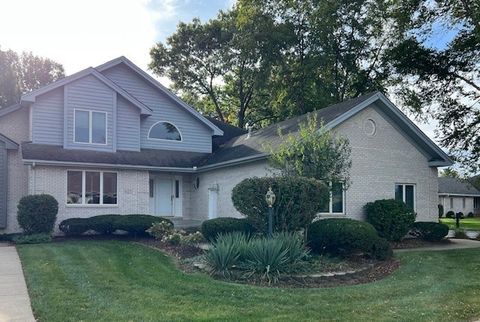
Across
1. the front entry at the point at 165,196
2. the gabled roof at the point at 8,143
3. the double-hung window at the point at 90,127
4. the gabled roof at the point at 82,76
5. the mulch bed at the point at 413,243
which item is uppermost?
the gabled roof at the point at 82,76

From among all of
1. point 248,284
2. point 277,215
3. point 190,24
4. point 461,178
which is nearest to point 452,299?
point 248,284

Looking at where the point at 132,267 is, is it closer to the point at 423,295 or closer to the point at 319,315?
the point at 319,315

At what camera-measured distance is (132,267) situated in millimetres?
10992

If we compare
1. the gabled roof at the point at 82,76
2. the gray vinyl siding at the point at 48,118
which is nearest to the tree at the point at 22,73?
the gray vinyl siding at the point at 48,118

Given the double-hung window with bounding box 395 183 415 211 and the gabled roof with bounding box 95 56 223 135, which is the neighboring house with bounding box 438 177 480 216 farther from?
the gabled roof with bounding box 95 56 223 135

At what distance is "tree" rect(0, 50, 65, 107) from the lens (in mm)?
43312

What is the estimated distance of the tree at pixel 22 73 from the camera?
43312mm

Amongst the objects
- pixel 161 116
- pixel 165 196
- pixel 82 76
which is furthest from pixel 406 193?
pixel 82 76

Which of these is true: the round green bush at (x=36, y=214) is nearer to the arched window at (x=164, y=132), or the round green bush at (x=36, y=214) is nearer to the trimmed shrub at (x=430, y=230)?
the arched window at (x=164, y=132)

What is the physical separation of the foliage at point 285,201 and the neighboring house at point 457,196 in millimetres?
42332

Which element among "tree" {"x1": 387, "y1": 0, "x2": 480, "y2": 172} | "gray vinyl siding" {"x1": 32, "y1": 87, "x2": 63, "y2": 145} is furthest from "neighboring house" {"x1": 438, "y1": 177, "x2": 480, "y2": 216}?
"gray vinyl siding" {"x1": 32, "y1": 87, "x2": 63, "y2": 145}

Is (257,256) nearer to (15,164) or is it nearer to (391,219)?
(391,219)

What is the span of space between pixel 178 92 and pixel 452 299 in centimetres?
3558

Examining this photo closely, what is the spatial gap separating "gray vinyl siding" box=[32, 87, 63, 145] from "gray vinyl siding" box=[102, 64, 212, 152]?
138 inches
